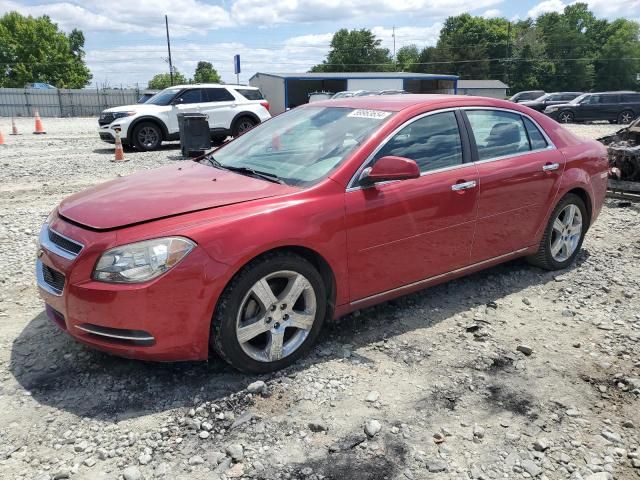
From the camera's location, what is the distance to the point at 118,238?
9.38 ft

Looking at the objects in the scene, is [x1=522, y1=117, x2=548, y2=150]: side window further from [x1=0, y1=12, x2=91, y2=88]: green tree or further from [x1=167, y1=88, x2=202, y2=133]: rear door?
[x1=0, y1=12, x2=91, y2=88]: green tree

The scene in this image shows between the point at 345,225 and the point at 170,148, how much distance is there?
12.7 meters

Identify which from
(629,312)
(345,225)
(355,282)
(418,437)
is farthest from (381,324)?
→ (629,312)

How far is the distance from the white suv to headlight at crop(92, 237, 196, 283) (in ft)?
38.2

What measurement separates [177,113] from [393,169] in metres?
12.2

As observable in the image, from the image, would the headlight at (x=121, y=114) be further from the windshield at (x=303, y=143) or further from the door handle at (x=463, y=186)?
the door handle at (x=463, y=186)

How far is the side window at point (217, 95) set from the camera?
15.3 m

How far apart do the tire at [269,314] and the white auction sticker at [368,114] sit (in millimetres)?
1260

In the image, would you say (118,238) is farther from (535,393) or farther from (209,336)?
(535,393)

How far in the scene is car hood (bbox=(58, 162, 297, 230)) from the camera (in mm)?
3037

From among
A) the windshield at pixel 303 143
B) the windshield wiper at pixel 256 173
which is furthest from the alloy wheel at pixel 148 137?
the windshield wiper at pixel 256 173

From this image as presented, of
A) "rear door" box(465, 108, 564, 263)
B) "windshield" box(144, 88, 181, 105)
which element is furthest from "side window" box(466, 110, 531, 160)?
"windshield" box(144, 88, 181, 105)

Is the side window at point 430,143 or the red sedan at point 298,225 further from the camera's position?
the side window at point 430,143

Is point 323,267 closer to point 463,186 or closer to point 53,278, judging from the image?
point 463,186
